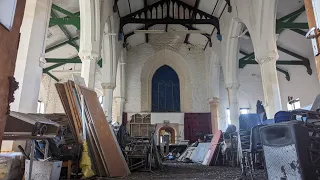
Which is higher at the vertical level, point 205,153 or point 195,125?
point 195,125

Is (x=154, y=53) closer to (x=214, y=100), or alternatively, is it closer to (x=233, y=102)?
(x=214, y=100)

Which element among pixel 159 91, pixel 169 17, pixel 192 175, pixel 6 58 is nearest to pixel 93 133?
pixel 192 175

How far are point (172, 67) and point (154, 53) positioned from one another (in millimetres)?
1608

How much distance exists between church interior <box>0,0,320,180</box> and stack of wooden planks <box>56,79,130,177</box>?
0.02 metres

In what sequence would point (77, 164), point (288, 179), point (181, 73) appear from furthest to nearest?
point (181, 73) → point (77, 164) → point (288, 179)

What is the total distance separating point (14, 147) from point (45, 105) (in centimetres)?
1345

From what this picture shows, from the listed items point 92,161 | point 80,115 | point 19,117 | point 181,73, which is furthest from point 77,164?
point 181,73

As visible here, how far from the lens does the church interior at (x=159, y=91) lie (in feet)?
8.85

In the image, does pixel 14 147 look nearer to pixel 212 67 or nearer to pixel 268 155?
pixel 268 155

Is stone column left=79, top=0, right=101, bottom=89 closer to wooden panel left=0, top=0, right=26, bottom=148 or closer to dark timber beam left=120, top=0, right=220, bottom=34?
dark timber beam left=120, top=0, right=220, bottom=34

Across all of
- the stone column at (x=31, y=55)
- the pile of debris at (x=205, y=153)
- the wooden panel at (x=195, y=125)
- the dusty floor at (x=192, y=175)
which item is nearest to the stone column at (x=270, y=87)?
the pile of debris at (x=205, y=153)

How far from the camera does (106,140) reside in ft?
16.2

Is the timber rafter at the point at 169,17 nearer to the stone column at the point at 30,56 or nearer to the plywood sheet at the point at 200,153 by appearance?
the plywood sheet at the point at 200,153

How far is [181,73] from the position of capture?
667 inches
